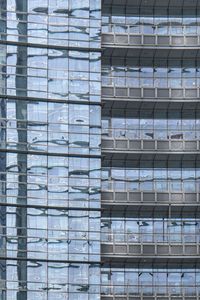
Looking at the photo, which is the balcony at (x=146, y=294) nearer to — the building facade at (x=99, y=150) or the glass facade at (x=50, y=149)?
the building facade at (x=99, y=150)

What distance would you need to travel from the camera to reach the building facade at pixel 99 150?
81.1 metres

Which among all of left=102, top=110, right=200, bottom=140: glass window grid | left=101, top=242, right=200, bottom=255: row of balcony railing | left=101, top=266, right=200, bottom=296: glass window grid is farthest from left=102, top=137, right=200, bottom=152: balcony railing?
left=101, top=266, right=200, bottom=296: glass window grid

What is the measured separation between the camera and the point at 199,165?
85062 mm

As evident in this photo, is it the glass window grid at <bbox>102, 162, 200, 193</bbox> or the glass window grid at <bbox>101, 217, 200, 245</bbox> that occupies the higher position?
the glass window grid at <bbox>102, 162, 200, 193</bbox>

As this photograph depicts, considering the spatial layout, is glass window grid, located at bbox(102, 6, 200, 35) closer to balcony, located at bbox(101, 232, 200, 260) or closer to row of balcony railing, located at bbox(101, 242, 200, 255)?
Result: balcony, located at bbox(101, 232, 200, 260)

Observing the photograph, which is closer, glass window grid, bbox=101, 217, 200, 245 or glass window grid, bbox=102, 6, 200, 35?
glass window grid, bbox=101, 217, 200, 245

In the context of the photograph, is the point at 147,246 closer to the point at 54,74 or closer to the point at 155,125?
the point at 155,125

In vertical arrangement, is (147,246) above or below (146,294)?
above

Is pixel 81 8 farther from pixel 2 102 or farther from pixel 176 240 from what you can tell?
pixel 176 240

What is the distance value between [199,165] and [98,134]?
6707mm

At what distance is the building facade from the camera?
81.1 meters

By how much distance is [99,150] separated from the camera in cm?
8256

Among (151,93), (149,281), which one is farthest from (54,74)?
(149,281)

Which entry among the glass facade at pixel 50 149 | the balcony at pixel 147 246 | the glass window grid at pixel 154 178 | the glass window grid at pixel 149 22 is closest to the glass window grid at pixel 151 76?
the glass facade at pixel 50 149
